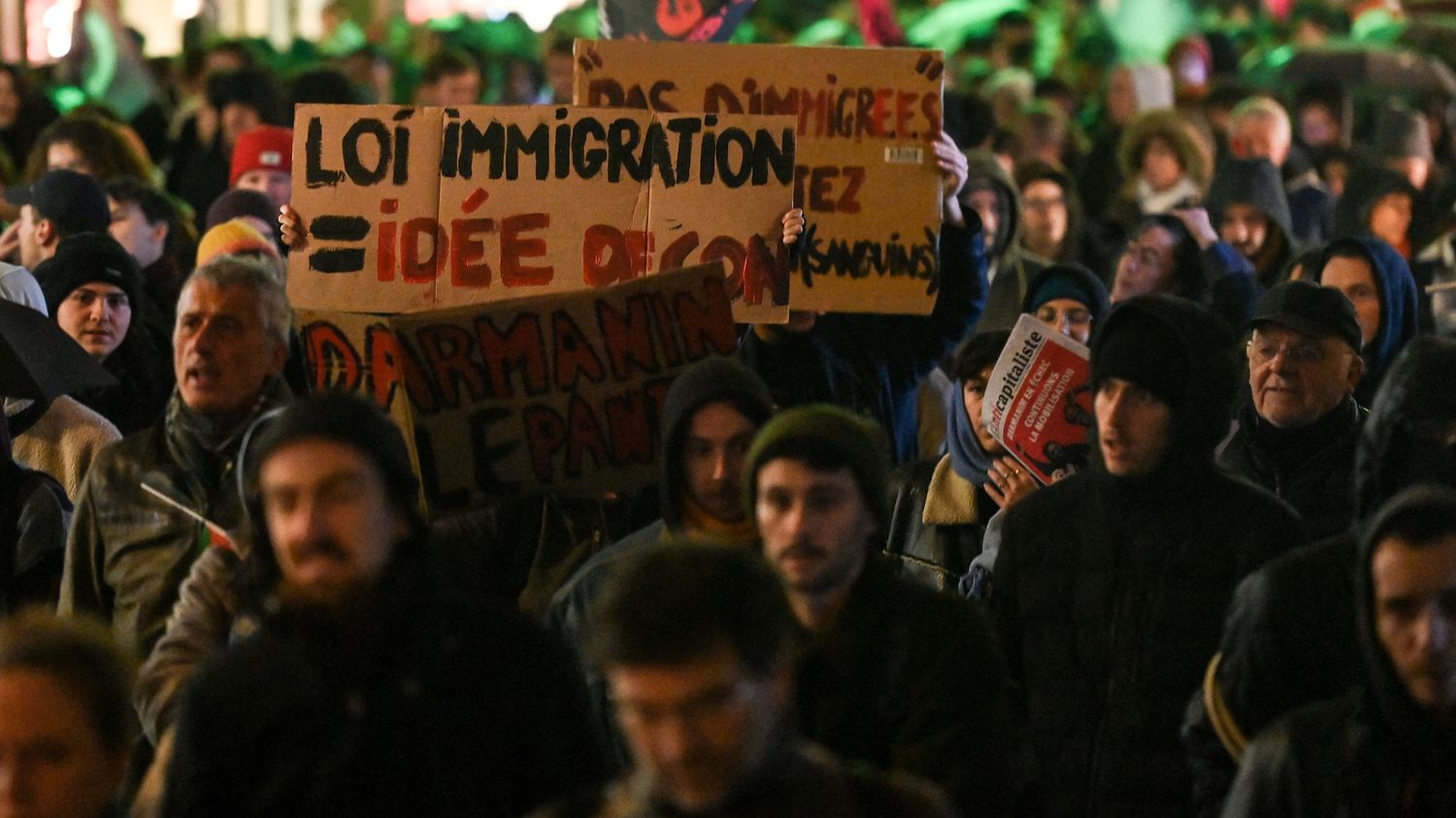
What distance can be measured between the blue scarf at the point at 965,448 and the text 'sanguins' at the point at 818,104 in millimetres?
970

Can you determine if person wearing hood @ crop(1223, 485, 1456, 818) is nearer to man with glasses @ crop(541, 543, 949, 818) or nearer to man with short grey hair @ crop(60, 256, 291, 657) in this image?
man with glasses @ crop(541, 543, 949, 818)

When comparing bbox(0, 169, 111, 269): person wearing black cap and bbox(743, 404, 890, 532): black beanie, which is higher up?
bbox(0, 169, 111, 269): person wearing black cap

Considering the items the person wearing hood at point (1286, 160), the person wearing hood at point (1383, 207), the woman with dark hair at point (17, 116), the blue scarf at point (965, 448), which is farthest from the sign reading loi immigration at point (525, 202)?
the woman with dark hair at point (17, 116)

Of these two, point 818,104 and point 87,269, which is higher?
point 818,104

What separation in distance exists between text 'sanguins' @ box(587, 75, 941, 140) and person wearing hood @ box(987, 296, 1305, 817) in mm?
2325

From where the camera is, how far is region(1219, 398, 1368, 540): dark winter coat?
593 cm

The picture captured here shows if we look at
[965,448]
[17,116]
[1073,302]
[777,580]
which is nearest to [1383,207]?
[1073,302]

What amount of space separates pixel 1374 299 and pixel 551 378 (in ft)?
9.64

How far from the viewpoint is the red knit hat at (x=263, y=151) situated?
10344mm

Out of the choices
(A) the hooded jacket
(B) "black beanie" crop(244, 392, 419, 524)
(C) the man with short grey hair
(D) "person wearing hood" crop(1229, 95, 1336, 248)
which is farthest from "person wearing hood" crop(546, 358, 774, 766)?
(D) "person wearing hood" crop(1229, 95, 1336, 248)

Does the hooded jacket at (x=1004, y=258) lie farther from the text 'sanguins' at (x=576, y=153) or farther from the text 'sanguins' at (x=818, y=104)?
the text 'sanguins' at (x=576, y=153)

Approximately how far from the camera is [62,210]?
8898 mm

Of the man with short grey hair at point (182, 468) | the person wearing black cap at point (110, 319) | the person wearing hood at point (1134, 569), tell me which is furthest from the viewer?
the person wearing black cap at point (110, 319)

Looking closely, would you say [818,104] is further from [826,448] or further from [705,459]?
[826,448]
